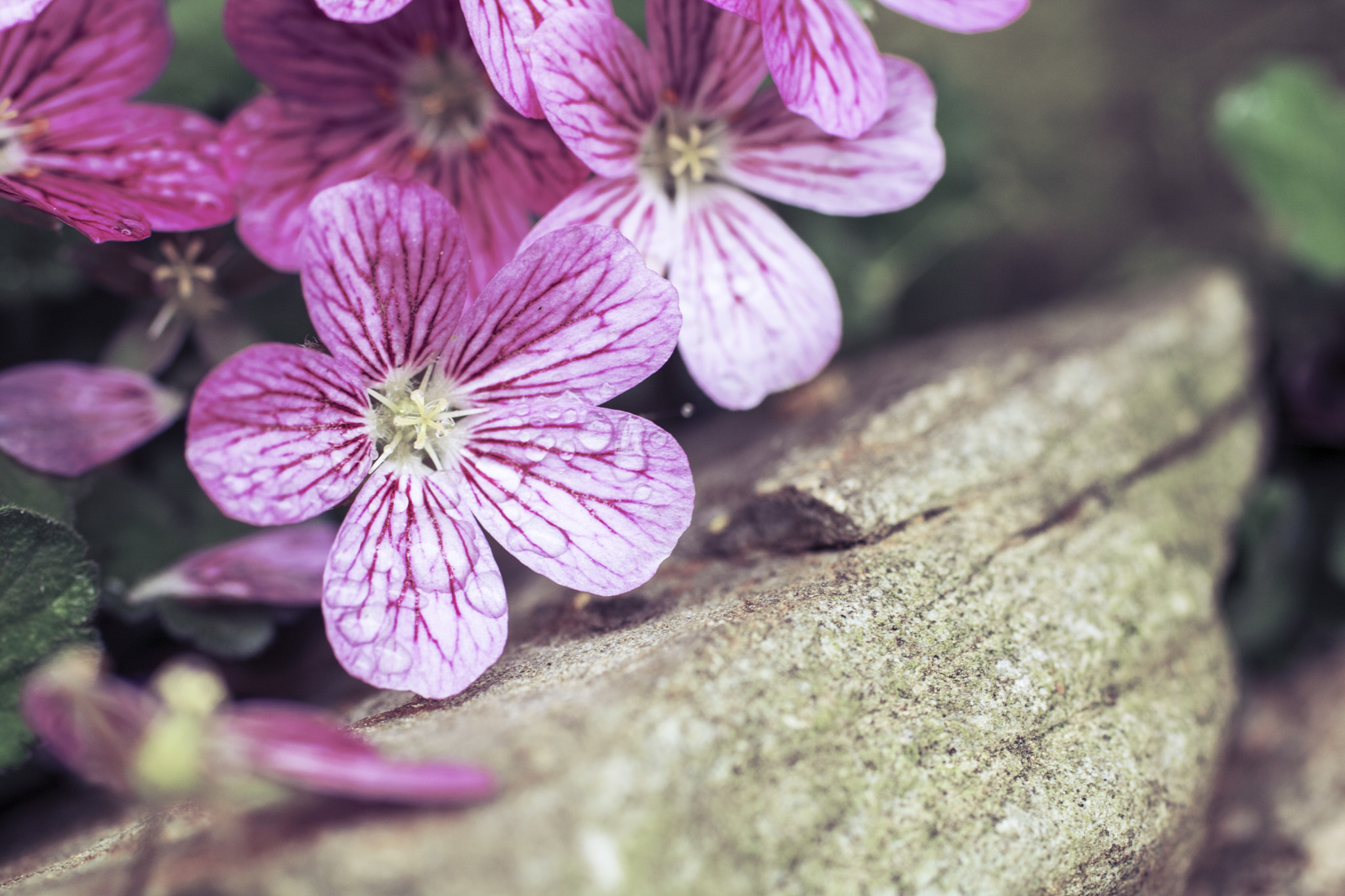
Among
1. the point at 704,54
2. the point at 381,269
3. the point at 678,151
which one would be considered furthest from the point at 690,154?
the point at 381,269

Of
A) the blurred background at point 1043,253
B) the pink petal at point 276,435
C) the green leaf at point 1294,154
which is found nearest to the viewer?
the pink petal at point 276,435

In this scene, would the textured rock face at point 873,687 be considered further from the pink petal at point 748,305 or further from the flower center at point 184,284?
the flower center at point 184,284

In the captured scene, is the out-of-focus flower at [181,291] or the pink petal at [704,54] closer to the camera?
the pink petal at [704,54]

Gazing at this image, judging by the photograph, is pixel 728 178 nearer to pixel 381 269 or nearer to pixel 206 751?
pixel 381 269

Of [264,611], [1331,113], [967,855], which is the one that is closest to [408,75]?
[264,611]

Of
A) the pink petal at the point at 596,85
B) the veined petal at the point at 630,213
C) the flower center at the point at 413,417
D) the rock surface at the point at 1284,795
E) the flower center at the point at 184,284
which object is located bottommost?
the rock surface at the point at 1284,795

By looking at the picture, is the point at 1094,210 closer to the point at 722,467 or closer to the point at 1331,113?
the point at 1331,113

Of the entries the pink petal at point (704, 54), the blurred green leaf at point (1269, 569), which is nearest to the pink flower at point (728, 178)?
the pink petal at point (704, 54)

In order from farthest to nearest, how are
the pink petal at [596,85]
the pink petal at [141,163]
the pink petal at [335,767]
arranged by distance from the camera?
the pink petal at [141,163], the pink petal at [596,85], the pink petal at [335,767]
